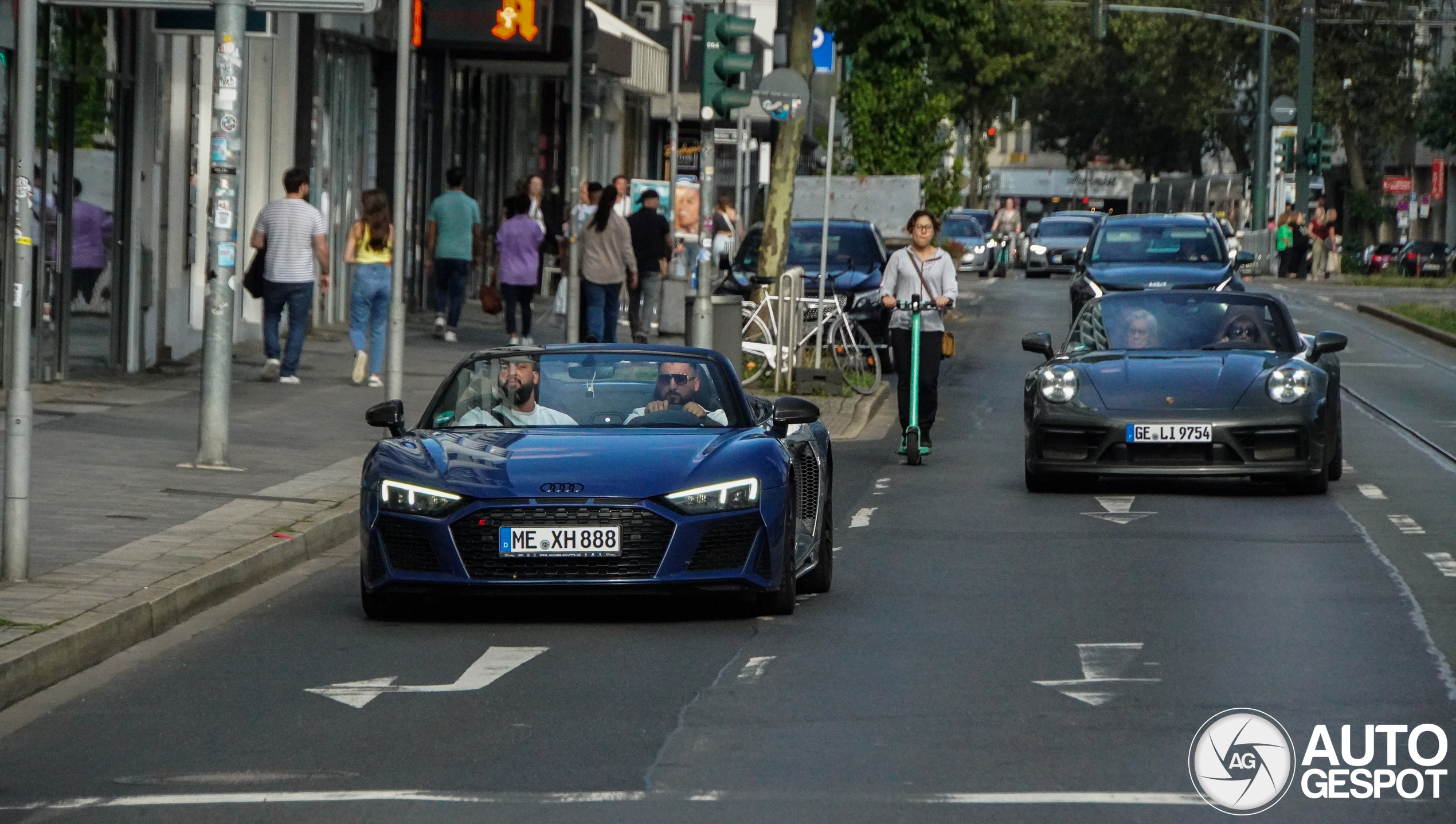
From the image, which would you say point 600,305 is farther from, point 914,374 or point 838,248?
point 914,374

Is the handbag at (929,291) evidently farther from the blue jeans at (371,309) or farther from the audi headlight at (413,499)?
the audi headlight at (413,499)

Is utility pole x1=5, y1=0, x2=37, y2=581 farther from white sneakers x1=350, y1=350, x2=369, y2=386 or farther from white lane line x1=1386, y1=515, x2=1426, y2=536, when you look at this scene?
white sneakers x1=350, y1=350, x2=369, y2=386

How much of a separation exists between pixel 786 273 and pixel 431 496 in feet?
42.9

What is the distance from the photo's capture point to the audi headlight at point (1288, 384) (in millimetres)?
14492

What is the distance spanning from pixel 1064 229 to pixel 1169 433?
1764 inches

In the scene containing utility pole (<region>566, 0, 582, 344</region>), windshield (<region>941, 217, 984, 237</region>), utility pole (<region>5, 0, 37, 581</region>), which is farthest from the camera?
windshield (<region>941, 217, 984, 237</region>)

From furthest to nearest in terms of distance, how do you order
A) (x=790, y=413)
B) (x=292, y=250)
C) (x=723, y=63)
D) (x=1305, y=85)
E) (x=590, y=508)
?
(x=1305, y=85) → (x=292, y=250) → (x=723, y=63) → (x=790, y=413) → (x=590, y=508)

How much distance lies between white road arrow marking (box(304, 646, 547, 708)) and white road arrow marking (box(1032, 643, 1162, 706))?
72.6 inches

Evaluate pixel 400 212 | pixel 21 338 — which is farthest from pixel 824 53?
pixel 21 338

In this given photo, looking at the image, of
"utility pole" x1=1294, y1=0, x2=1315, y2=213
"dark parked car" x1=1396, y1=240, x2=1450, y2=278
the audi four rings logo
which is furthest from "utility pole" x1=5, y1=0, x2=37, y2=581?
"dark parked car" x1=1396, y1=240, x2=1450, y2=278

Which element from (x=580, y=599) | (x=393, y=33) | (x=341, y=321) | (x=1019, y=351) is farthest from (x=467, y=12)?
(x=580, y=599)

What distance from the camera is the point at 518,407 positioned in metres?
10.3

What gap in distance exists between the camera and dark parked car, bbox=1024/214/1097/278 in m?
57.5

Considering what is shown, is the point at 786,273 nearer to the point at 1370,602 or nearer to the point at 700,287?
the point at 700,287
